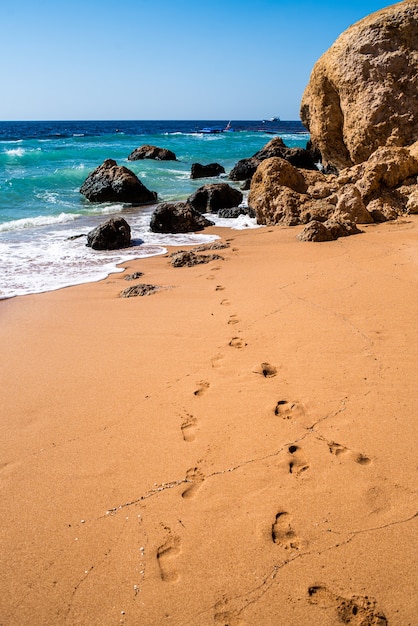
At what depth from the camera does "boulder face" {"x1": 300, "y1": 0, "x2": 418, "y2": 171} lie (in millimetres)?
9625

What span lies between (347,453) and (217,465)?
677 millimetres

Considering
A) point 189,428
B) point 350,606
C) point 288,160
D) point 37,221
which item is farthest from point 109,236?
point 288,160

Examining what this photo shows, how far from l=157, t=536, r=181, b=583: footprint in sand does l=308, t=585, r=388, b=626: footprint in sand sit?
21.5 inches

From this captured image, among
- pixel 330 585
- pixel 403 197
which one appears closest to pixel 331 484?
pixel 330 585

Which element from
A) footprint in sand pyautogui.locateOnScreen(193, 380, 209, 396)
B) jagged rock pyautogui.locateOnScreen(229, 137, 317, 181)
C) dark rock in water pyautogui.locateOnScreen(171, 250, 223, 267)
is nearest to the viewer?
footprint in sand pyautogui.locateOnScreen(193, 380, 209, 396)

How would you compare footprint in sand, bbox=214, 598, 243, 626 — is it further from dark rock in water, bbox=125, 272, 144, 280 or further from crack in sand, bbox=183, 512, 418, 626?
dark rock in water, bbox=125, 272, 144, 280

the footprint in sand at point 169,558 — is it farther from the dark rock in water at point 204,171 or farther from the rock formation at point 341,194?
the dark rock in water at point 204,171

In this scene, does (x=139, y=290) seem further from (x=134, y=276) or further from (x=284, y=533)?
(x=284, y=533)

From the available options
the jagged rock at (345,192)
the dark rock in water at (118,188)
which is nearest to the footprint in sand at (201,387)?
the jagged rock at (345,192)

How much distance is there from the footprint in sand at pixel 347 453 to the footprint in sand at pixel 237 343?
1.27 meters

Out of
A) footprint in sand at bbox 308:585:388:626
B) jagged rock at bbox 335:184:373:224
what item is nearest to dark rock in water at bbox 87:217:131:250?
jagged rock at bbox 335:184:373:224

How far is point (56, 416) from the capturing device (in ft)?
9.41

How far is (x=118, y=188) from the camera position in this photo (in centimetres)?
1330

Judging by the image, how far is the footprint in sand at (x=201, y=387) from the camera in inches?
116
